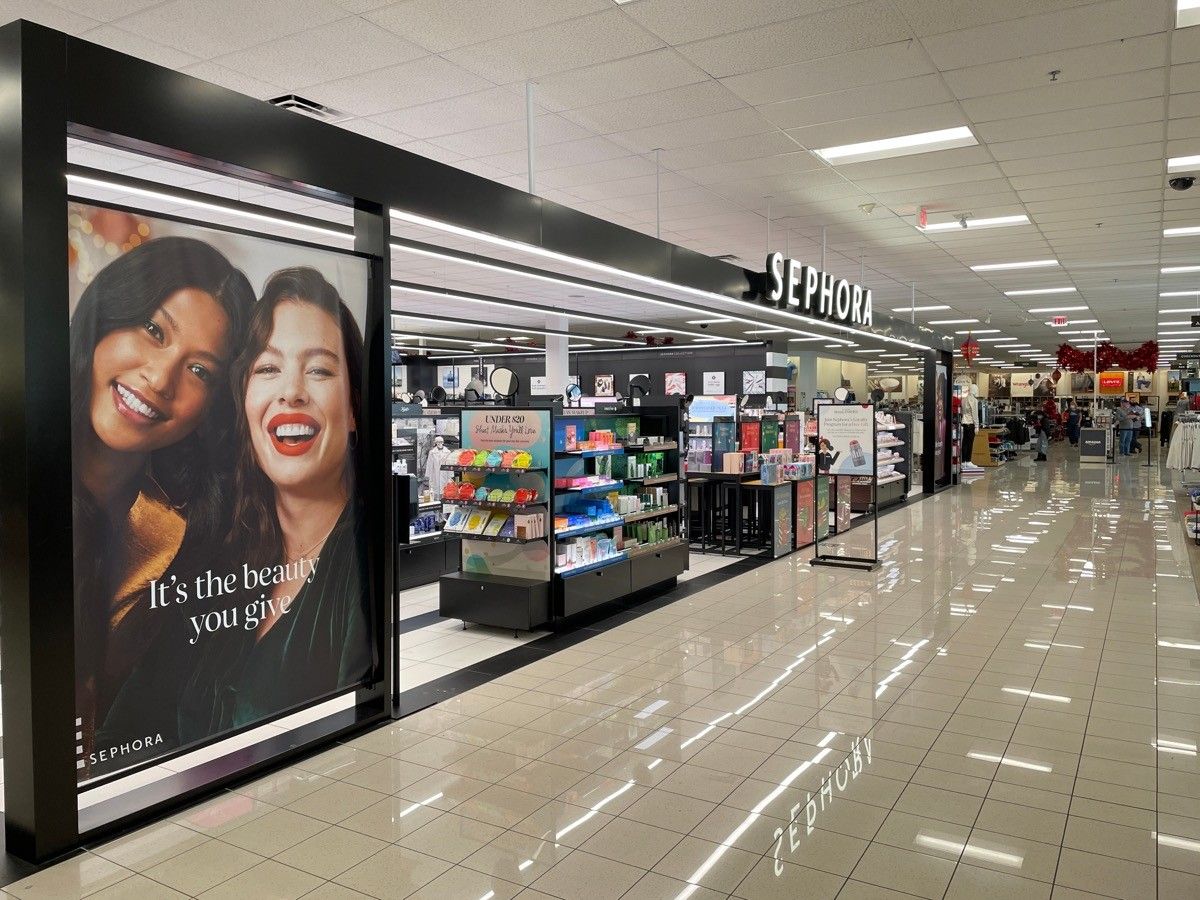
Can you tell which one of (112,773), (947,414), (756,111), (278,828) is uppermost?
(756,111)

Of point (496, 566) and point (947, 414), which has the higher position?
point (947, 414)

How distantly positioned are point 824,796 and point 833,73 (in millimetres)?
3975

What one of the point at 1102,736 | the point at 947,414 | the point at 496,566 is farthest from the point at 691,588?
the point at 947,414

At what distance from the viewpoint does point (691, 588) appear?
Result: 8.24 metres

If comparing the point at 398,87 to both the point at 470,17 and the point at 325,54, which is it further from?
the point at 470,17

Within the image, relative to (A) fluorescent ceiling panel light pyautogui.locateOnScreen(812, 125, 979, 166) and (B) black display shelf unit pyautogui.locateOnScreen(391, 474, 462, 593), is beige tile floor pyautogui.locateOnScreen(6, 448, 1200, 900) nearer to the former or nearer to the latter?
(B) black display shelf unit pyautogui.locateOnScreen(391, 474, 462, 593)

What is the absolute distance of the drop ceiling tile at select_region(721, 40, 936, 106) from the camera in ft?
15.6

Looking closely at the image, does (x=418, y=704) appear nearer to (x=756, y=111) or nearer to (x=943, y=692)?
(x=943, y=692)

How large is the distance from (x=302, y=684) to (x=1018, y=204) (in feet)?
25.4

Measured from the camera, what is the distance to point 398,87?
5.23 m

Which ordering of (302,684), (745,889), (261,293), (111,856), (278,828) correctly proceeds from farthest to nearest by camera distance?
(302,684) → (261,293) → (278,828) → (111,856) → (745,889)

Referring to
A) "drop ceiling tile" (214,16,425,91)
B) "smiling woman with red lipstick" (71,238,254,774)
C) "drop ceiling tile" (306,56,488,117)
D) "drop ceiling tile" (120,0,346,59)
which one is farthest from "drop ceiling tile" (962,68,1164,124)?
"smiling woman with red lipstick" (71,238,254,774)

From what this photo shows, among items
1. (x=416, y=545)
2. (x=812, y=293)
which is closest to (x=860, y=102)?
(x=812, y=293)

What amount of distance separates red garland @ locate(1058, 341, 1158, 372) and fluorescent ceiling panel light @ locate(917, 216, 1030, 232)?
1560 centimetres
